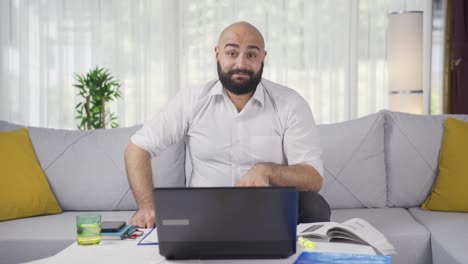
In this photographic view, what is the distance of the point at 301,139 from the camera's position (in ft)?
7.22

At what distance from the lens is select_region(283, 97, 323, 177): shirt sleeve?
2.17 metres

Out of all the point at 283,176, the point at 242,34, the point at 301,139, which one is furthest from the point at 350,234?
the point at 242,34

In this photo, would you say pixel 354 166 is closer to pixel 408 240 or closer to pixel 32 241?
pixel 408 240

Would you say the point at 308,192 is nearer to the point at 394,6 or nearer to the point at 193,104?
the point at 193,104

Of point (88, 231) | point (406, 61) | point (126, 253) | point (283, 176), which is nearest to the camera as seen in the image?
point (126, 253)

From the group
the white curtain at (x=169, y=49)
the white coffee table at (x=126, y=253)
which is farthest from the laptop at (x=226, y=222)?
the white curtain at (x=169, y=49)

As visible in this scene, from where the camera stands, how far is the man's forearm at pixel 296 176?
192 cm

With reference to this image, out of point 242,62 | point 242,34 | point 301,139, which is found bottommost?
point 301,139

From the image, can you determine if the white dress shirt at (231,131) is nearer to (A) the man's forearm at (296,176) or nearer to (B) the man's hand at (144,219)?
(A) the man's forearm at (296,176)

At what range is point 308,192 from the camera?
2.07 meters

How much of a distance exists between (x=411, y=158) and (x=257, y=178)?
3.90 feet

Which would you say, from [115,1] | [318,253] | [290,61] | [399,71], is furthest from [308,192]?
[115,1]

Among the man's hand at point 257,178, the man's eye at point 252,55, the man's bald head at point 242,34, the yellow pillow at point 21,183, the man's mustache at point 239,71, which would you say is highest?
the man's bald head at point 242,34

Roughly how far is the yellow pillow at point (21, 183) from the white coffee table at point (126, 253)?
1.14 metres
